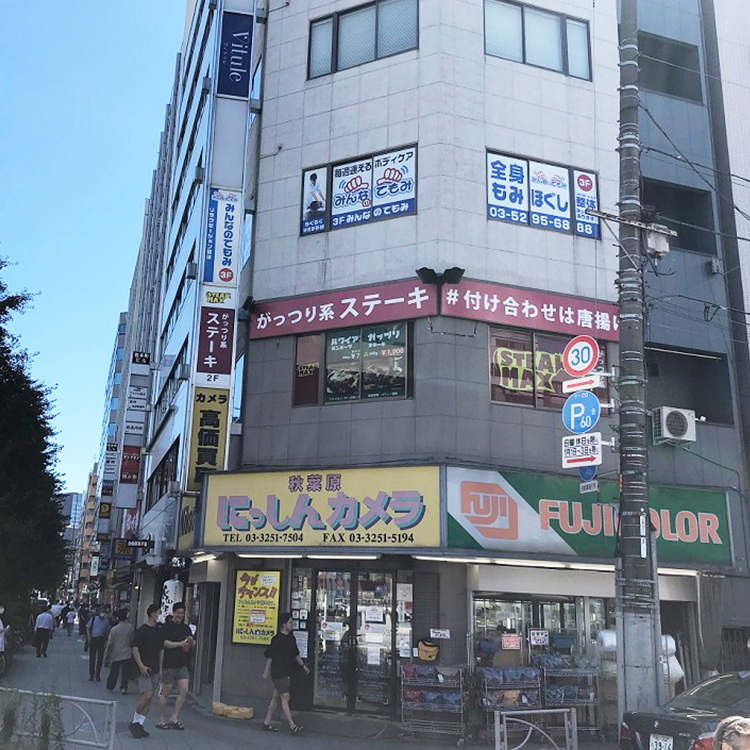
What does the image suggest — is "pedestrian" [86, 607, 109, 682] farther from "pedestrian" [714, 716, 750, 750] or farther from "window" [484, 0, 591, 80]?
"pedestrian" [714, 716, 750, 750]

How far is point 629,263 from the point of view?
11500 mm

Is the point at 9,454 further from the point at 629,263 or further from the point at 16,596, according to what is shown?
the point at 629,263

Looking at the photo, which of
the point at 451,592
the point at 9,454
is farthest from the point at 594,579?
the point at 9,454

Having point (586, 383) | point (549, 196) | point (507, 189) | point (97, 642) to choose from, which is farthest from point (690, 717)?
point (97, 642)

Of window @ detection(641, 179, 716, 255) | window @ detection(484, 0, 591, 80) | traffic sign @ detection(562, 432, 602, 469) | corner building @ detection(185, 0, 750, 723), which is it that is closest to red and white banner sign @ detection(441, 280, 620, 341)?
corner building @ detection(185, 0, 750, 723)

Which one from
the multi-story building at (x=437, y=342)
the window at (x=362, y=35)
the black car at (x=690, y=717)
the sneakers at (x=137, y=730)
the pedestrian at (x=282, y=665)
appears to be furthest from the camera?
the window at (x=362, y=35)

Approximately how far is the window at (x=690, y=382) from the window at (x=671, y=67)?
635cm

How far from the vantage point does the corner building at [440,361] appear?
14766mm

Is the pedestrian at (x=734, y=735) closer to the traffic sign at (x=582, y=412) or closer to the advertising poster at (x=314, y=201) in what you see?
the traffic sign at (x=582, y=412)

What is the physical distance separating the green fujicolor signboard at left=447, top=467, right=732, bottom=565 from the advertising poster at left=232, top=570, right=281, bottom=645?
412 centimetres

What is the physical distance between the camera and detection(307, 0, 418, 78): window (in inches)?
701

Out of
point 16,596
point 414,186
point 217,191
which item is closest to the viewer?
point 414,186

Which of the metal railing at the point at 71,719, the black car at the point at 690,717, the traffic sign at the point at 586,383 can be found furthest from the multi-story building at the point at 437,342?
the metal railing at the point at 71,719

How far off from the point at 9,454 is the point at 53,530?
1043cm
